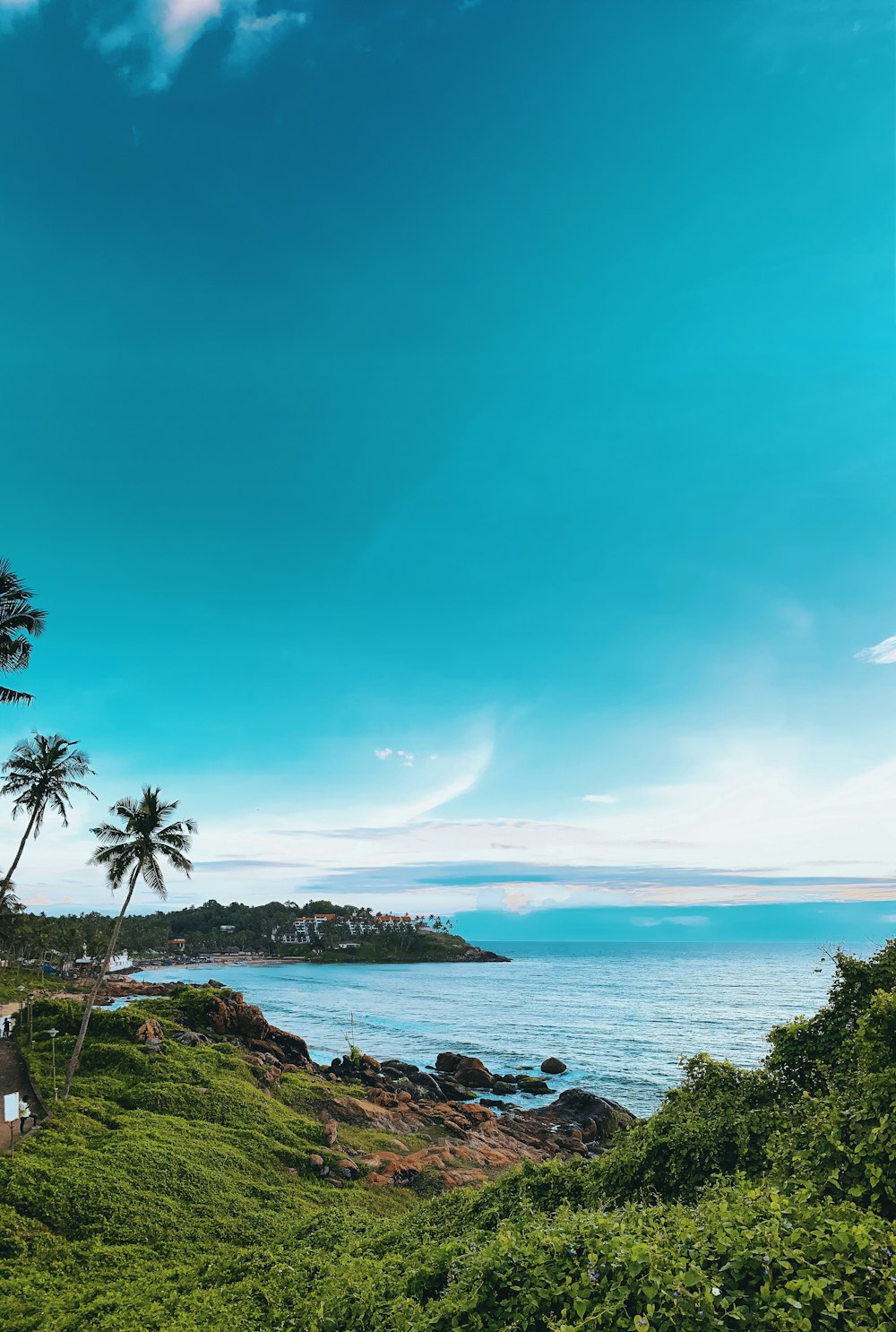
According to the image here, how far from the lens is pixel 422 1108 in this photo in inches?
1334

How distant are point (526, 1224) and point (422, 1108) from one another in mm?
31271

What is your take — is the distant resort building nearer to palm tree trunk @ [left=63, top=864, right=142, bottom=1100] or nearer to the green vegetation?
palm tree trunk @ [left=63, top=864, right=142, bottom=1100]

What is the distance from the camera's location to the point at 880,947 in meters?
11.1

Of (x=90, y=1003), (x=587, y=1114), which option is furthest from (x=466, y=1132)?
(x=90, y=1003)

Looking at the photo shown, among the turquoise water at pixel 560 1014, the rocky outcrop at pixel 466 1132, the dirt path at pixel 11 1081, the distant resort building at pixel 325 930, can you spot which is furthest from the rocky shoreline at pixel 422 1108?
the distant resort building at pixel 325 930

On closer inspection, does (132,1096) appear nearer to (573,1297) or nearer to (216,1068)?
(216,1068)

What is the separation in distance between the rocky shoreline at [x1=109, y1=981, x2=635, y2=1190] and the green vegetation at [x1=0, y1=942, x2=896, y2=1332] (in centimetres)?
267

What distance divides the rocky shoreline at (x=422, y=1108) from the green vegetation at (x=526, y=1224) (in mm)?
2667

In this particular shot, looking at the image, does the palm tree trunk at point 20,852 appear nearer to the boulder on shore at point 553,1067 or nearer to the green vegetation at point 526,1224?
the green vegetation at point 526,1224

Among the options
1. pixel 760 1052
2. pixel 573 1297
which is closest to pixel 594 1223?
pixel 573 1297

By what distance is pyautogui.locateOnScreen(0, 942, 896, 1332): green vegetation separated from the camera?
199 inches

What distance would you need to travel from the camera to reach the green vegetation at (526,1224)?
16.6 ft

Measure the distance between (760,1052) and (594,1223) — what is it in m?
56.1

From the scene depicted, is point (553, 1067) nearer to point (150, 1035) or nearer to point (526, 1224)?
point (150, 1035)
